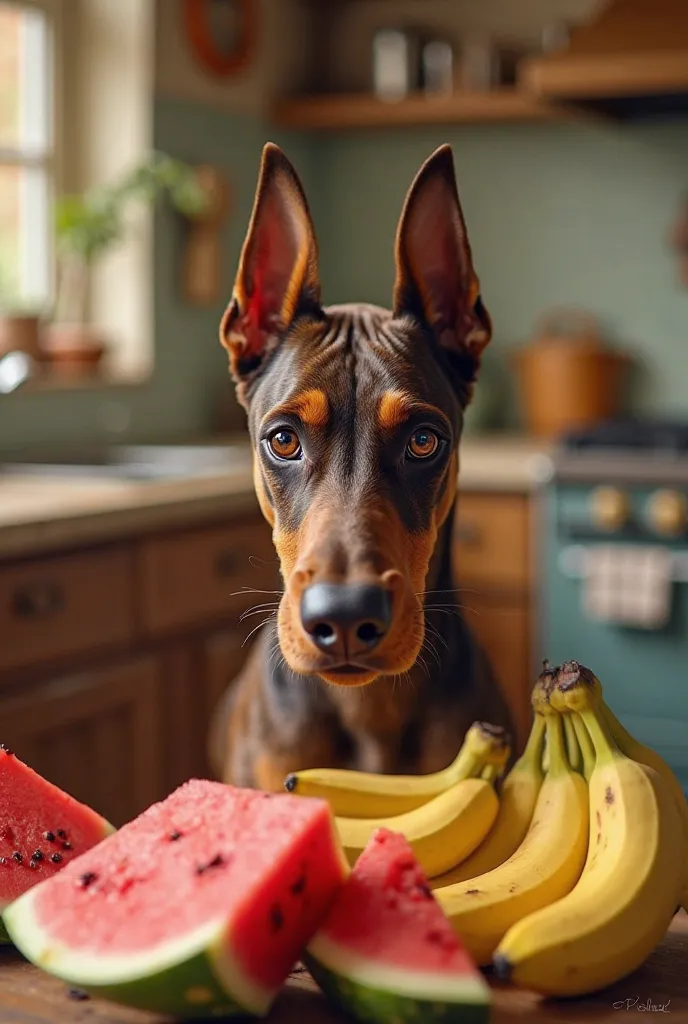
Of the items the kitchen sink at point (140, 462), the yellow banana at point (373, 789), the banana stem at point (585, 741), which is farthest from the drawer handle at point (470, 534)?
the banana stem at point (585, 741)

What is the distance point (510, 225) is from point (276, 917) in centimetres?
373

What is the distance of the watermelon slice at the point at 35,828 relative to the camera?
90cm

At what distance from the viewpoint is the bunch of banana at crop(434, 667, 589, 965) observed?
0.80 m

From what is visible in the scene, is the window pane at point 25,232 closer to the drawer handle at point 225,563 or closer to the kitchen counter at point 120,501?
the kitchen counter at point 120,501

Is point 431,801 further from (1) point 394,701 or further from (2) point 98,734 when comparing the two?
(2) point 98,734

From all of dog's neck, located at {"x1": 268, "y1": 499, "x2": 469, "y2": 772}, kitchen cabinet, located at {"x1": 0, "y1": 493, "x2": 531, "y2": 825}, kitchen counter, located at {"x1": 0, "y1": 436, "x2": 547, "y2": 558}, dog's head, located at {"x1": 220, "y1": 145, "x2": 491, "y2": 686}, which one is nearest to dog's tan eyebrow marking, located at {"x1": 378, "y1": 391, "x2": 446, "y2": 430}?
dog's head, located at {"x1": 220, "y1": 145, "x2": 491, "y2": 686}

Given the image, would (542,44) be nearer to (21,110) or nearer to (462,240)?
(21,110)

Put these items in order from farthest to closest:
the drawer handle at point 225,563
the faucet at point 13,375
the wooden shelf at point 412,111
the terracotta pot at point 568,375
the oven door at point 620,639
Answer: the terracotta pot at point 568,375
the wooden shelf at point 412,111
the oven door at point 620,639
the drawer handle at point 225,563
the faucet at point 13,375

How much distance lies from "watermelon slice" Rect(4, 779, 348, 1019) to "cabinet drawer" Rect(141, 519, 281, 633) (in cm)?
184

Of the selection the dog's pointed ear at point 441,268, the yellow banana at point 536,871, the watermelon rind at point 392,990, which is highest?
the dog's pointed ear at point 441,268

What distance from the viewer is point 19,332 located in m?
3.36

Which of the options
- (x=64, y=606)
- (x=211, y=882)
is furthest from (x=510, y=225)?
(x=211, y=882)

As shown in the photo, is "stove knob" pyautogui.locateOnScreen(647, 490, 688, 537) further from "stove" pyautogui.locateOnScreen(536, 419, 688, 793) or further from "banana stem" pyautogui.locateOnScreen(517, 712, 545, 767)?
"banana stem" pyautogui.locateOnScreen(517, 712, 545, 767)

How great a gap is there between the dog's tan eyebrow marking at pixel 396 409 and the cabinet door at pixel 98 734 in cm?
175
